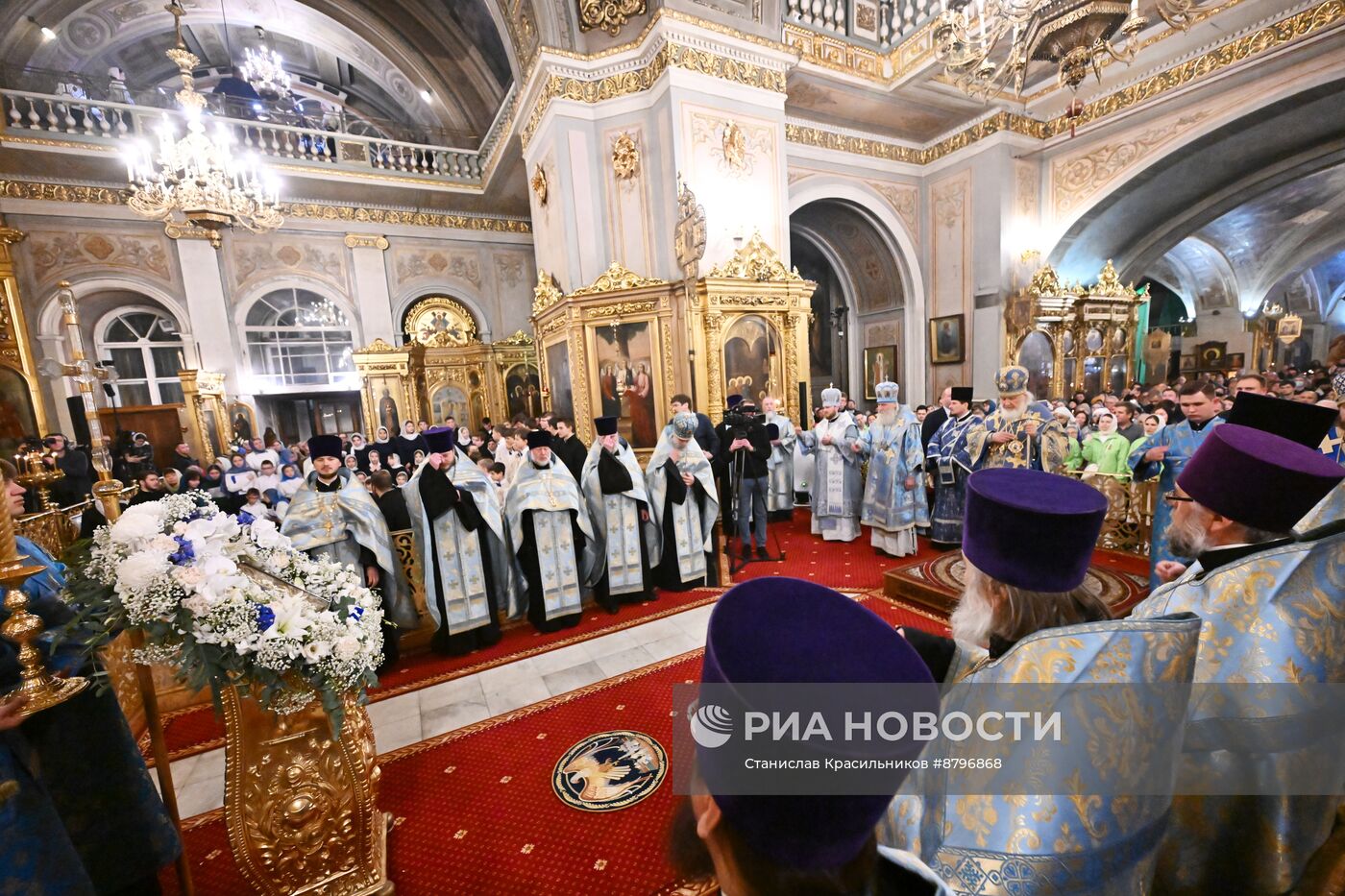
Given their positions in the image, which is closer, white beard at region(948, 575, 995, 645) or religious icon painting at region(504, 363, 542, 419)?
white beard at region(948, 575, 995, 645)

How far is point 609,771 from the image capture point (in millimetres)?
2943

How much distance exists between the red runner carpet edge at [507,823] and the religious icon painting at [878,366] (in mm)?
11927

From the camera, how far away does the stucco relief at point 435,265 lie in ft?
46.2

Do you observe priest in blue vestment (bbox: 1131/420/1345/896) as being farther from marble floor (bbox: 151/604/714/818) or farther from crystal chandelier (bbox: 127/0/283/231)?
crystal chandelier (bbox: 127/0/283/231)

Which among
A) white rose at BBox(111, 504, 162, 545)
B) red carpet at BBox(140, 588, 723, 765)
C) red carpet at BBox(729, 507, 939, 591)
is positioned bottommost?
red carpet at BBox(729, 507, 939, 591)

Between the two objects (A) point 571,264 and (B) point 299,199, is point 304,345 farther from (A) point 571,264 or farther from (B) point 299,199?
(A) point 571,264

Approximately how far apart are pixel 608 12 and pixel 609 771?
10403 mm

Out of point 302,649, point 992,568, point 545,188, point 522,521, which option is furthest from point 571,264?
point 992,568

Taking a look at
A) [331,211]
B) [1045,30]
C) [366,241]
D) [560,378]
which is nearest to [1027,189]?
[1045,30]

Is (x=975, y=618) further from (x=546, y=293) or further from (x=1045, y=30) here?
(x=546, y=293)

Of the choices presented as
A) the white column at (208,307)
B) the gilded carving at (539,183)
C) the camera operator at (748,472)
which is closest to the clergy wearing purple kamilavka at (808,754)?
the camera operator at (748,472)

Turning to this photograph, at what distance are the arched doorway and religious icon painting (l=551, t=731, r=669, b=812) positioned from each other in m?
12.1

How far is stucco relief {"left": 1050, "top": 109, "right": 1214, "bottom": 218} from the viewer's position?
34.5ft

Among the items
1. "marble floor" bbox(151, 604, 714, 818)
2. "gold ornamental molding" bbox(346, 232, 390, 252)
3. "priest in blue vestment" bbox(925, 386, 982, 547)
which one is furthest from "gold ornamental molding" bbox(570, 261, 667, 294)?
"gold ornamental molding" bbox(346, 232, 390, 252)
